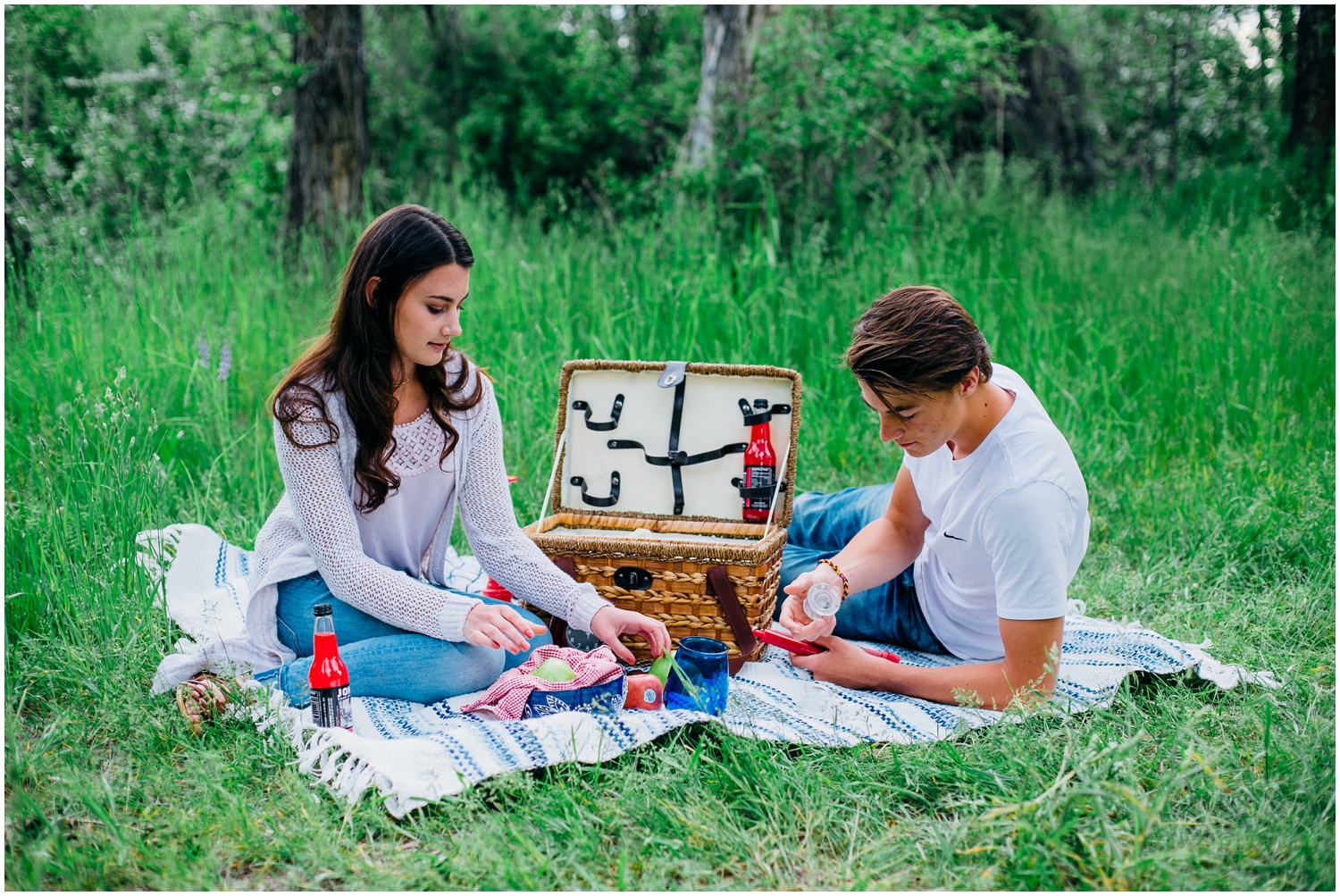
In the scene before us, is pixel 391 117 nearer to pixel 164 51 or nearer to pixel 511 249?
pixel 164 51

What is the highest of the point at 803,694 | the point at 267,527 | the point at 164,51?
the point at 164,51

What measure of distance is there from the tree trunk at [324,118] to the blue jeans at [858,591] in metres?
4.36

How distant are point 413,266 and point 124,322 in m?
2.88

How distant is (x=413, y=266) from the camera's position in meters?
2.49

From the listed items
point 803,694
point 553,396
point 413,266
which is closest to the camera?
point 413,266

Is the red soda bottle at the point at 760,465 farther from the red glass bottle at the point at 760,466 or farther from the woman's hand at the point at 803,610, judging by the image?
the woman's hand at the point at 803,610

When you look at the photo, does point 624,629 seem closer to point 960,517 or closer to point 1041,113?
point 960,517

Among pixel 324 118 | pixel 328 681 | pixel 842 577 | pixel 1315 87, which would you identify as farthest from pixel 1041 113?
pixel 328 681

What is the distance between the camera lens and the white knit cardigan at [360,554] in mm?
2518

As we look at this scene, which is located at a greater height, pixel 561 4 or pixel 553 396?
pixel 561 4

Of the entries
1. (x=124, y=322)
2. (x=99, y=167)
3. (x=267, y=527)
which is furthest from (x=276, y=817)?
(x=99, y=167)

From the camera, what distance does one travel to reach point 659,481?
3441mm

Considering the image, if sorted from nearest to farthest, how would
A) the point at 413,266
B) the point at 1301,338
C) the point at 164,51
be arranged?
the point at 413,266 < the point at 1301,338 < the point at 164,51

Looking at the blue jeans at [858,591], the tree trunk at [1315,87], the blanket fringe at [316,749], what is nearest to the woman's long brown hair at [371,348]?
the blanket fringe at [316,749]
